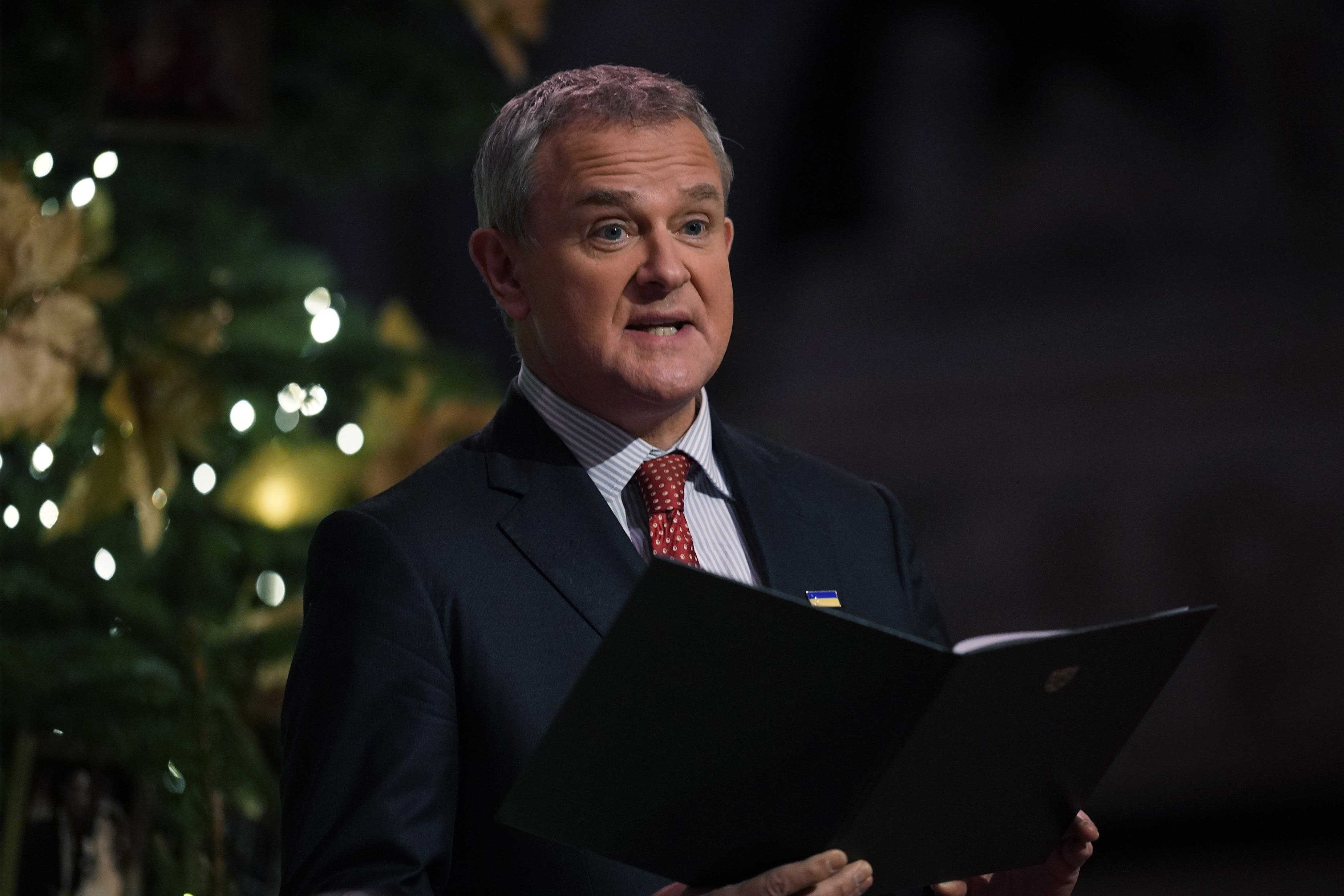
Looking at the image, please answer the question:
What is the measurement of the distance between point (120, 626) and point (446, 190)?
2.88 m

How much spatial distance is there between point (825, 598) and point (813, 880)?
45 cm

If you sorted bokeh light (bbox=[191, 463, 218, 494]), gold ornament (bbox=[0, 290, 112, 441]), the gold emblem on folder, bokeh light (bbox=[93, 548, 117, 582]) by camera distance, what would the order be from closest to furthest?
the gold emblem on folder
gold ornament (bbox=[0, 290, 112, 441])
bokeh light (bbox=[93, 548, 117, 582])
bokeh light (bbox=[191, 463, 218, 494])

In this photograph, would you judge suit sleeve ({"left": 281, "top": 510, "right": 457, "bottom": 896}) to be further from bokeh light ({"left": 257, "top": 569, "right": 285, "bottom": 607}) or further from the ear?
bokeh light ({"left": 257, "top": 569, "right": 285, "bottom": 607})

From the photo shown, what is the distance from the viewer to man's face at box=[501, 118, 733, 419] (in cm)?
157

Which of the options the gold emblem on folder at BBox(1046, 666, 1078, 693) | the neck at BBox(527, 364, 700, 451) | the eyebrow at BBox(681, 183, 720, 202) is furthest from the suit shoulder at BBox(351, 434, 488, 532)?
the gold emblem on folder at BBox(1046, 666, 1078, 693)

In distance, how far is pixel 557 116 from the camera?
1.62 metres

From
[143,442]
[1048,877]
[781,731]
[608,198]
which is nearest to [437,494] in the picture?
Result: [608,198]

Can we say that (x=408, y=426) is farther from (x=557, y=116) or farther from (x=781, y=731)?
(x=781, y=731)

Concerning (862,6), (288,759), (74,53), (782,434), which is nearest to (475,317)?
(782,434)

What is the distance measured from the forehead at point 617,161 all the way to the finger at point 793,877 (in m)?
0.70

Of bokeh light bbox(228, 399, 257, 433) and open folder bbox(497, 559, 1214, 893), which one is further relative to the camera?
bokeh light bbox(228, 399, 257, 433)

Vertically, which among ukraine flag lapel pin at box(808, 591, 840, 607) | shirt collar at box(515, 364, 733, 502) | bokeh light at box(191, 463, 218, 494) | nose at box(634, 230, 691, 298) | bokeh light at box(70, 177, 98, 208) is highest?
nose at box(634, 230, 691, 298)

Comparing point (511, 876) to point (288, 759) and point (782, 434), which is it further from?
point (782, 434)

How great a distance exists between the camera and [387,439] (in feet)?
9.36
